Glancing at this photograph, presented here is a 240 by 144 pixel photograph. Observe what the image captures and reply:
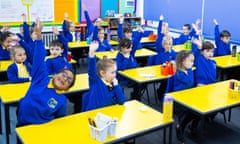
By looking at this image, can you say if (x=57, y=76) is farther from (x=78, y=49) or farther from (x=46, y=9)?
(x=46, y=9)

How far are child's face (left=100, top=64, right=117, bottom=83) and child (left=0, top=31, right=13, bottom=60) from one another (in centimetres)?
258

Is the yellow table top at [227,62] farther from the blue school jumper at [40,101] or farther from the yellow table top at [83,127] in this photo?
the blue school jumper at [40,101]

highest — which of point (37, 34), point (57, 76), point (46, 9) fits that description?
point (46, 9)

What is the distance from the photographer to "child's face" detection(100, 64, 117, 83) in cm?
282

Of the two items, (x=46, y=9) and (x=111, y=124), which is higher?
(x=46, y=9)

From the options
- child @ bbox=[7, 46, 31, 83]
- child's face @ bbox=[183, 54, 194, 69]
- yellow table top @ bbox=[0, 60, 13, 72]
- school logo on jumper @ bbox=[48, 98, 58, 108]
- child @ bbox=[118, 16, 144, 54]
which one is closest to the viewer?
school logo on jumper @ bbox=[48, 98, 58, 108]

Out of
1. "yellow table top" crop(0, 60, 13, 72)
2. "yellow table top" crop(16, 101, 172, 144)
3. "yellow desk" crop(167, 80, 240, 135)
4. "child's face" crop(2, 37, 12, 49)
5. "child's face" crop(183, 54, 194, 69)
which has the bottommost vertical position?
"yellow table top" crop(16, 101, 172, 144)

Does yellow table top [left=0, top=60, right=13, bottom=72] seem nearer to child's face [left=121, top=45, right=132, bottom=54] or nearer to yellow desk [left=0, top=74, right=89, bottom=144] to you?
yellow desk [left=0, top=74, right=89, bottom=144]

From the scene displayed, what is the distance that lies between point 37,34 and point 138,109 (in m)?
1.16

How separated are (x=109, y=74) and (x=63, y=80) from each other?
53cm

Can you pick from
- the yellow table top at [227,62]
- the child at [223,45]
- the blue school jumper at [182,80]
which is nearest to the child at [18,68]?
the blue school jumper at [182,80]

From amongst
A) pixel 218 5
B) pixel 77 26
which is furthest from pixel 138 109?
pixel 77 26

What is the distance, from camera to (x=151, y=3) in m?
9.17

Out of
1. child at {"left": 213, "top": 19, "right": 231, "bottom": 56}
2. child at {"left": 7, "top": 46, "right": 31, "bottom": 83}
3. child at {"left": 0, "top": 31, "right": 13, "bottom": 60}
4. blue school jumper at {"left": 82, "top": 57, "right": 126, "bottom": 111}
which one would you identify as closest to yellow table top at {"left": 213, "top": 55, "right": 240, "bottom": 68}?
child at {"left": 213, "top": 19, "right": 231, "bottom": 56}
